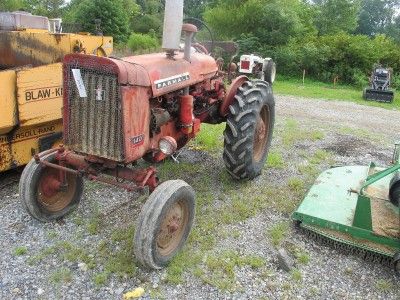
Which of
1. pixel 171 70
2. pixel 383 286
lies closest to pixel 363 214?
pixel 383 286

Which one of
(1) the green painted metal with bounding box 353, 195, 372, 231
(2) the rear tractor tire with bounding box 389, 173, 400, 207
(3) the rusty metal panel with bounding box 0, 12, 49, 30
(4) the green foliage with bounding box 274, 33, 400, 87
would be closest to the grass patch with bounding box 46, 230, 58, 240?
(1) the green painted metal with bounding box 353, 195, 372, 231

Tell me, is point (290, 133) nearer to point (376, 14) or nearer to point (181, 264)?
point (181, 264)

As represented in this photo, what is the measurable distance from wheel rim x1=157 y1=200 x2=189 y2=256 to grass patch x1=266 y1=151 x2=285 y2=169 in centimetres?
244

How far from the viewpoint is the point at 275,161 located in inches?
234

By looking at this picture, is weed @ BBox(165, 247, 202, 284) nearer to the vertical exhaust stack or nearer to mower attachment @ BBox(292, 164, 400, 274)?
mower attachment @ BBox(292, 164, 400, 274)

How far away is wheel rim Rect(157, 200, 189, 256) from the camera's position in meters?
3.41

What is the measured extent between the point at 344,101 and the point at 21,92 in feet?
33.6

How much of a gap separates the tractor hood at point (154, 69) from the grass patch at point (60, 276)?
1570 millimetres

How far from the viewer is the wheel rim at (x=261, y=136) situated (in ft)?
17.3

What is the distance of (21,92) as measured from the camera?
453 centimetres

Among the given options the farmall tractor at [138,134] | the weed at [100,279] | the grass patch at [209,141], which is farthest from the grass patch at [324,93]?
the weed at [100,279]

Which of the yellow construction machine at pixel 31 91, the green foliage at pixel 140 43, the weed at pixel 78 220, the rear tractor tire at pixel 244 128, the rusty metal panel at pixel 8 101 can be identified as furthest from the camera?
the green foliage at pixel 140 43

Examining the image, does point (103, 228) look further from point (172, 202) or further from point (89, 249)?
point (172, 202)

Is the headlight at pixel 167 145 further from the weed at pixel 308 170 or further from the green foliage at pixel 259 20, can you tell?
the green foliage at pixel 259 20
